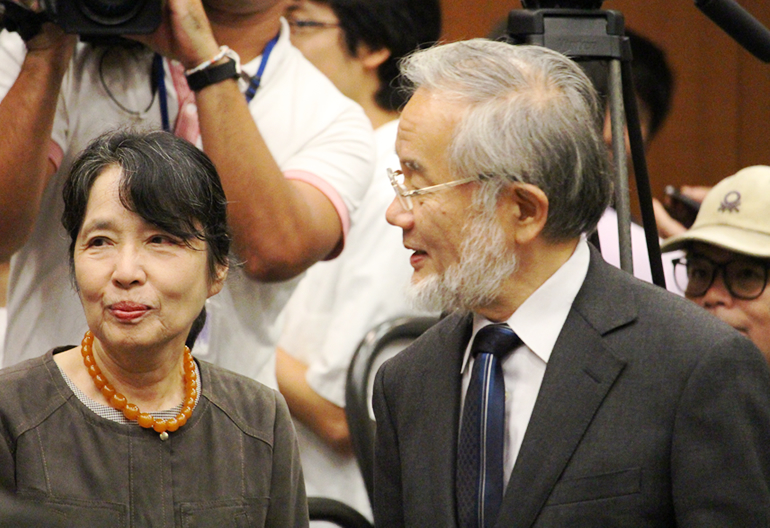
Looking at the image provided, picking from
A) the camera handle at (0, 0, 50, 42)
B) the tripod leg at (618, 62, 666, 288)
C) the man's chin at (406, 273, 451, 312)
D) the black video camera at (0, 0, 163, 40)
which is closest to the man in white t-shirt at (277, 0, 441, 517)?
the black video camera at (0, 0, 163, 40)

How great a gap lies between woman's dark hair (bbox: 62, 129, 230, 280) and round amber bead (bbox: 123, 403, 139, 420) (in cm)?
25

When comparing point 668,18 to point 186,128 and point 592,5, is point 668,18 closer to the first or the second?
point 592,5

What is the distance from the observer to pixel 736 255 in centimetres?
234

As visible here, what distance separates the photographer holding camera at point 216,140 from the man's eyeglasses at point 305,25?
4cm

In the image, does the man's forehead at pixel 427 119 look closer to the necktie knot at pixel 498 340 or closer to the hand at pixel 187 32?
the necktie knot at pixel 498 340

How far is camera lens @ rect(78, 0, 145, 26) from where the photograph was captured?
1866 mm

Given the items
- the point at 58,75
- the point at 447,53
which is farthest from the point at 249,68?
the point at 447,53

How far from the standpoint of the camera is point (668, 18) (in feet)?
9.74

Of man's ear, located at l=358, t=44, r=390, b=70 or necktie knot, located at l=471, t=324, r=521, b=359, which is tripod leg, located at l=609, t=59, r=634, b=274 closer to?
necktie knot, located at l=471, t=324, r=521, b=359

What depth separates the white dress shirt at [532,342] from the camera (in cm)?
146

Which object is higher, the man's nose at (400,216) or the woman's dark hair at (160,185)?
the woman's dark hair at (160,185)

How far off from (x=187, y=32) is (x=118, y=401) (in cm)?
92

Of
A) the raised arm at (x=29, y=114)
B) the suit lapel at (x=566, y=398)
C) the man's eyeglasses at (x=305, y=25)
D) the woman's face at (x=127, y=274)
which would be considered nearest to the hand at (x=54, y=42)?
the raised arm at (x=29, y=114)

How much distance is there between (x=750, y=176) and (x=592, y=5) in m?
0.90
